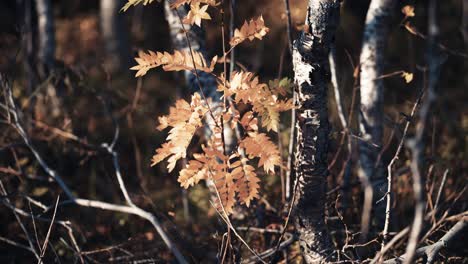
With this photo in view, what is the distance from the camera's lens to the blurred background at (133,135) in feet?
12.3

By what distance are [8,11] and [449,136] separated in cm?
1059

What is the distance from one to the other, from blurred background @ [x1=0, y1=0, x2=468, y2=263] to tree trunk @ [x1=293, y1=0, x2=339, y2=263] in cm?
20

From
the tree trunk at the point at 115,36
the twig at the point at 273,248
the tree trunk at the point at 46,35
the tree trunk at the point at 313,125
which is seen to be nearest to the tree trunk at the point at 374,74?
the twig at the point at 273,248

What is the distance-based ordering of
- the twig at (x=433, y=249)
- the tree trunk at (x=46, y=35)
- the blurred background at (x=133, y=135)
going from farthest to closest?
the tree trunk at (x=46, y=35), the blurred background at (x=133, y=135), the twig at (x=433, y=249)

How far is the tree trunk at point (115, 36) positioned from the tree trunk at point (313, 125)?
22.8 feet

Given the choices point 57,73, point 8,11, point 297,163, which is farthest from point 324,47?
point 8,11

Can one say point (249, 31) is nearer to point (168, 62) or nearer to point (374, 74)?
point (168, 62)

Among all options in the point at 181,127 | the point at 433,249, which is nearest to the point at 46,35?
the point at 181,127

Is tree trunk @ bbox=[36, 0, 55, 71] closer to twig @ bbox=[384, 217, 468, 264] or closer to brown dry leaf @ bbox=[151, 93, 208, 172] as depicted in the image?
brown dry leaf @ bbox=[151, 93, 208, 172]

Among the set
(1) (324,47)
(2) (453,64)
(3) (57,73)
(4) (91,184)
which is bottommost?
(4) (91,184)

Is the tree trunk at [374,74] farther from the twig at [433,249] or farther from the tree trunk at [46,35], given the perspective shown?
the tree trunk at [46,35]

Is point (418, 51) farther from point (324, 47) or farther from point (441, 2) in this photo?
point (324, 47)

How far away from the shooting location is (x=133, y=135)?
455cm

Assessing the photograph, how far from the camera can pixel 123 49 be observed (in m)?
9.27
